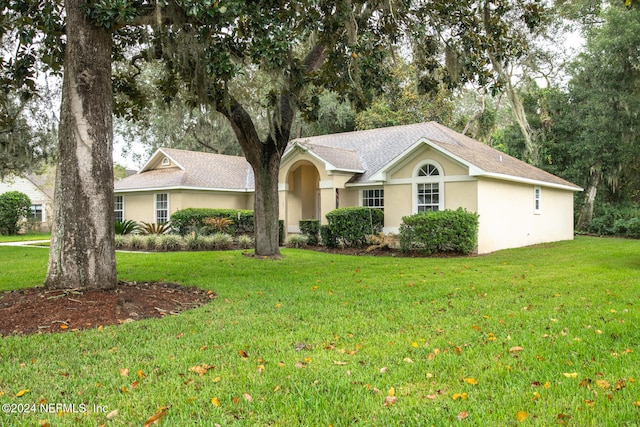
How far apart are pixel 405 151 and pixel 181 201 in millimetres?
10244

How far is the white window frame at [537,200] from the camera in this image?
1867cm

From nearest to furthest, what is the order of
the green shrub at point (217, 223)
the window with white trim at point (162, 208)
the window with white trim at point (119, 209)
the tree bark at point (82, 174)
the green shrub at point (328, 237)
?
the tree bark at point (82, 174), the green shrub at point (328, 237), the green shrub at point (217, 223), the window with white trim at point (162, 208), the window with white trim at point (119, 209)

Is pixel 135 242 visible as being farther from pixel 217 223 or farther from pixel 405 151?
pixel 405 151

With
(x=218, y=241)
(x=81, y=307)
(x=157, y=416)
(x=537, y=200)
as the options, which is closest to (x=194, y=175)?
(x=218, y=241)

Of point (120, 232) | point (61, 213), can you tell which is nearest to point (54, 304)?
point (61, 213)

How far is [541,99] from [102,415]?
1076 inches

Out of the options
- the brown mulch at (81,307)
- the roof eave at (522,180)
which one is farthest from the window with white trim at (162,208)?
the brown mulch at (81,307)

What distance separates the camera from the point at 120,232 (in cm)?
1911

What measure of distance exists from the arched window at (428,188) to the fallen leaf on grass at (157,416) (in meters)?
13.4

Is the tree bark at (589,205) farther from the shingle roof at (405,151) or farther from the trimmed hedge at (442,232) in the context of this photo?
the trimmed hedge at (442,232)

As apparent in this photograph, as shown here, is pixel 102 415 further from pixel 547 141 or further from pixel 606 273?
pixel 547 141

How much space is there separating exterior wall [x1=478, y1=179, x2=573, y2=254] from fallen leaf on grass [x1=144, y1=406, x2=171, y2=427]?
43.5ft

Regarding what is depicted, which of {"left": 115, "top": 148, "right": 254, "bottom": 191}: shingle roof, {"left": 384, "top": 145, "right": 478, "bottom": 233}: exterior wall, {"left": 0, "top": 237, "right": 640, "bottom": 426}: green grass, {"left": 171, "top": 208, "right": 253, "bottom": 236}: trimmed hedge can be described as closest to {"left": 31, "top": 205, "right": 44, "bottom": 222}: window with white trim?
{"left": 115, "top": 148, "right": 254, "bottom": 191}: shingle roof

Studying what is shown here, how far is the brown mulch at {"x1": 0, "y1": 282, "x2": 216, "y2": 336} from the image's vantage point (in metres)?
5.59
